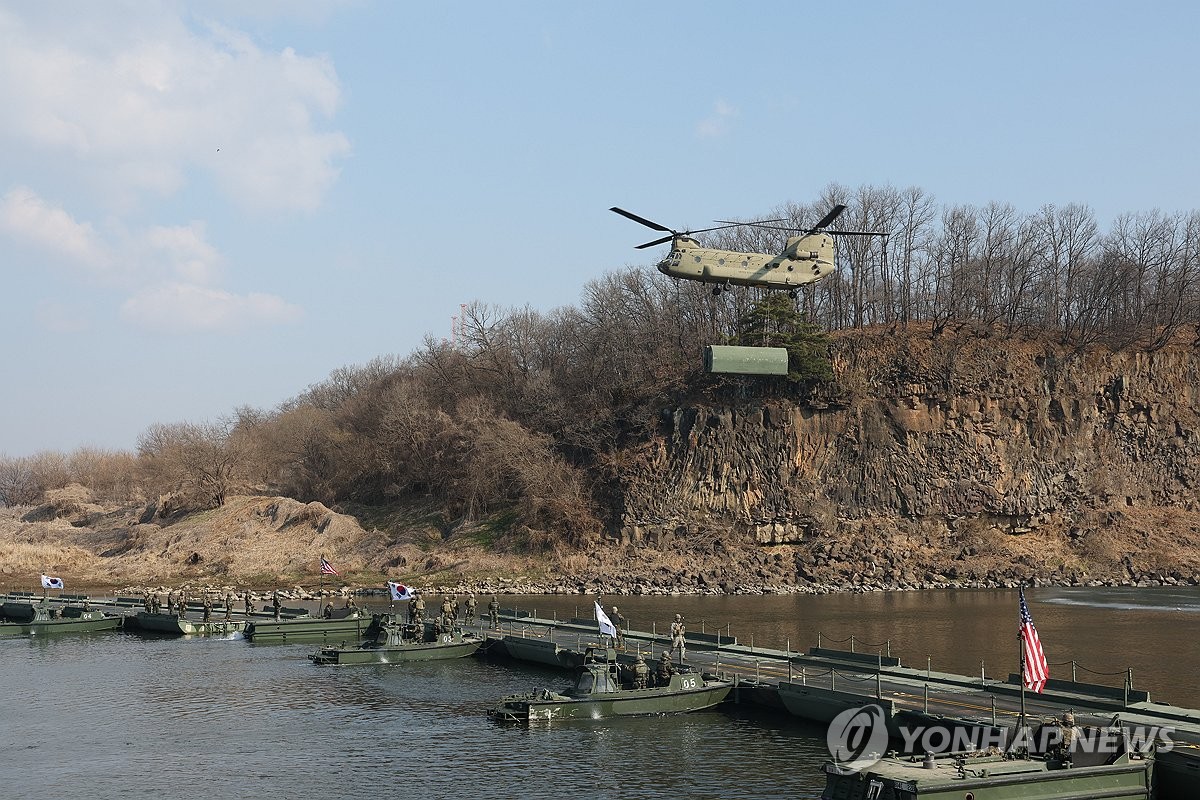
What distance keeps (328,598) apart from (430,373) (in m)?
44.2

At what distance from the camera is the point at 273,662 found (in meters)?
56.8

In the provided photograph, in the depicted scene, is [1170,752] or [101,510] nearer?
[1170,752]

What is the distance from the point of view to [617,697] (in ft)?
135

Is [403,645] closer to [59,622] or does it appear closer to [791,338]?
[59,622]

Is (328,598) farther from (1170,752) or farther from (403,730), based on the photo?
(1170,752)

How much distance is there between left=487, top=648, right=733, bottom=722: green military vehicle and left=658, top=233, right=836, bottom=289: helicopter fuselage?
25.6m

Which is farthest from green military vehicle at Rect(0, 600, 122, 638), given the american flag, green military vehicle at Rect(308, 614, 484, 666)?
the american flag

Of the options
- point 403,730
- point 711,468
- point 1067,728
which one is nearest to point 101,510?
point 711,468

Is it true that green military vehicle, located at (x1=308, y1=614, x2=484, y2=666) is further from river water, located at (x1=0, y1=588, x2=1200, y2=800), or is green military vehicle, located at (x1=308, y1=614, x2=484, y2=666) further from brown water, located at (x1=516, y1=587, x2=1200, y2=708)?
brown water, located at (x1=516, y1=587, x2=1200, y2=708)

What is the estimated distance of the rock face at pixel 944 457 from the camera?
314ft

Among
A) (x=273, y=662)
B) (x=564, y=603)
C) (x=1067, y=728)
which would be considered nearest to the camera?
(x=1067, y=728)

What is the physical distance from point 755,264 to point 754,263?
0.25 ft

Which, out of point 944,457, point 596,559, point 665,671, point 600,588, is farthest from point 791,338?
point 665,671

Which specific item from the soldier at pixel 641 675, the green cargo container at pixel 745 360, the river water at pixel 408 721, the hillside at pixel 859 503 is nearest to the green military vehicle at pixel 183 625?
the river water at pixel 408 721
